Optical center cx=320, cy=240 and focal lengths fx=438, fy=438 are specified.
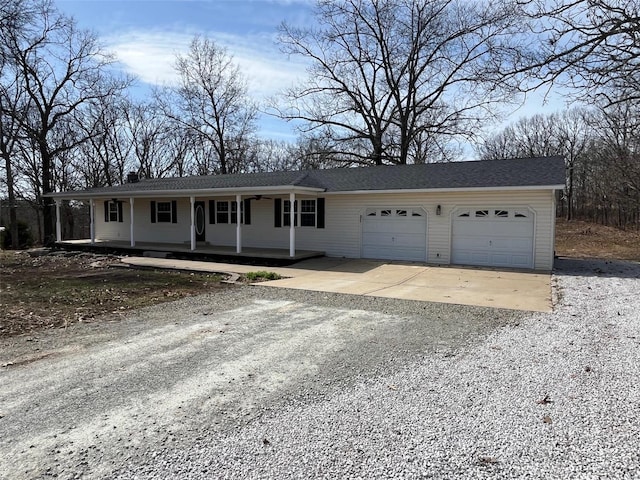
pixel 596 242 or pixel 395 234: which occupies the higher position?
pixel 395 234

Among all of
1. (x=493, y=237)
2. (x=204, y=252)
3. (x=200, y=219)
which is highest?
(x=200, y=219)

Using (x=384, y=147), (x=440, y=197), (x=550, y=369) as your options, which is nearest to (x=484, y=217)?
(x=440, y=197)

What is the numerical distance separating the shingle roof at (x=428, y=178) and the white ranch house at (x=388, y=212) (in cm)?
3

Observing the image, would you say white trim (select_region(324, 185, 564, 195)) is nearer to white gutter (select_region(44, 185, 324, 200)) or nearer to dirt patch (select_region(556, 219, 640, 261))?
white gutter (select_region(44, 185, 324, 200))

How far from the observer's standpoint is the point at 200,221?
1806cm

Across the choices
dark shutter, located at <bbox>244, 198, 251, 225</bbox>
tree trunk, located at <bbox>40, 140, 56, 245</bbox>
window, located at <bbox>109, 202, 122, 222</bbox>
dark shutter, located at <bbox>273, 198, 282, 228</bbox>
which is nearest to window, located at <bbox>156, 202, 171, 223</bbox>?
window, located at <bbox>109, 202, 122, 222</bbox>

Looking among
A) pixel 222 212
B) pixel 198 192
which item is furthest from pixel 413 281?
pixel 222 212

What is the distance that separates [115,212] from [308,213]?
32.6ft

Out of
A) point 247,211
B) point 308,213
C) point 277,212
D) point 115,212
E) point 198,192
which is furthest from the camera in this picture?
point 115,212

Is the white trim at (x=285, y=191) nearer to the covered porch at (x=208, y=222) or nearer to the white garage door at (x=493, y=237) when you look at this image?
the covered porch at (x=208, y=222)

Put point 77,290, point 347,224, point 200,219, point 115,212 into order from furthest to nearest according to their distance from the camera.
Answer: point 115,212
point 200,219
point 347,224
point 77,290

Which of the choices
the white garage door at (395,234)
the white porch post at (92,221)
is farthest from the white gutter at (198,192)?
the white garage door at (395,234)

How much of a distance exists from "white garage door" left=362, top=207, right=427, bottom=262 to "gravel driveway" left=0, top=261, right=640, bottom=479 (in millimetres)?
7672

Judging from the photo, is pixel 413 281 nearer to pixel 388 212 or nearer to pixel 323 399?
pixel 388 212
